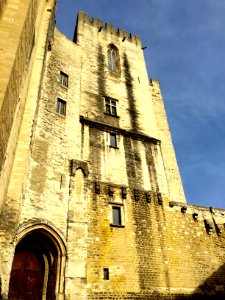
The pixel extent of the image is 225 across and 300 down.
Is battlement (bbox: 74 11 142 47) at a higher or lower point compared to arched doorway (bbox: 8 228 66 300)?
higher

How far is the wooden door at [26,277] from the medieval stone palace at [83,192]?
35 millimetres

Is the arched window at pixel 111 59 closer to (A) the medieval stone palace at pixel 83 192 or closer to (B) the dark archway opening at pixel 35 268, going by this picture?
(A) the medieval stone palace at pixel 83 192

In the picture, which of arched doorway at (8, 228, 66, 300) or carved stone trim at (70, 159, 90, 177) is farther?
carved stone trim at (70, 159, 90, 177)

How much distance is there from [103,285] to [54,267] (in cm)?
189

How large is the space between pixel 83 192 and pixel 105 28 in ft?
50.3

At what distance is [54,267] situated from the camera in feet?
33.9

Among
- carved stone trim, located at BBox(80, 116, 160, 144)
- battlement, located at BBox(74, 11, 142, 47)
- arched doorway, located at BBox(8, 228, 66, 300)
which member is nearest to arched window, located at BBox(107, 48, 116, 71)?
battlement, located at BBox(74, 11, 142, 47)

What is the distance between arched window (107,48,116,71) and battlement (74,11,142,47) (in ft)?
5.96

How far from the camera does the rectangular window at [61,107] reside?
14.5 m

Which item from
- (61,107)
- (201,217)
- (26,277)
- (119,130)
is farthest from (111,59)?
(26,277)

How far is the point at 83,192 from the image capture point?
1211 cm

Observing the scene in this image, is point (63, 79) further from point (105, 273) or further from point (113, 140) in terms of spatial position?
point (105, 273)

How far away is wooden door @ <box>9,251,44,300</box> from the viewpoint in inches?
388

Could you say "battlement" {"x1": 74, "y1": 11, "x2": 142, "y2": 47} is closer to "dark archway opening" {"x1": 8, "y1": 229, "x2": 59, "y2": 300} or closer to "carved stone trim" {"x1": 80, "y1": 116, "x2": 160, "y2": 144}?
"carved stone trim" {"x1": 80, "y1": 116, "x2": 160, "y2": 144}
